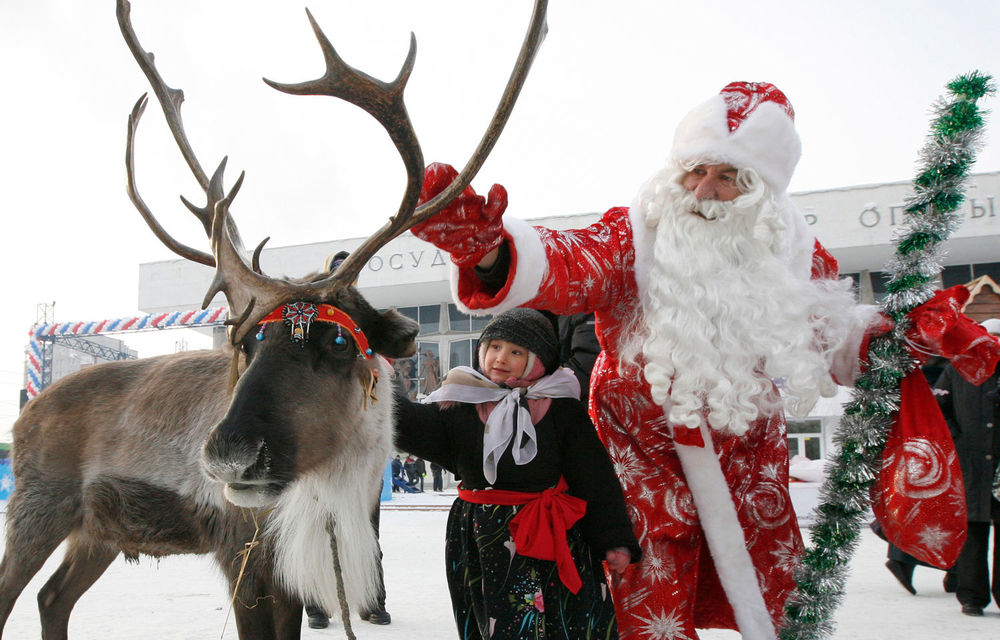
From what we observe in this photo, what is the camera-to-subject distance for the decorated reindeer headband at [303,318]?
2414 millimetres

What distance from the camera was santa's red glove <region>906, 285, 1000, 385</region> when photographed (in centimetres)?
196

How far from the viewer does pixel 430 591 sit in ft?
16.8

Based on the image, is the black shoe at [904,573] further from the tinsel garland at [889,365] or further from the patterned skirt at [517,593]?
the patterned skirt at [517,593]

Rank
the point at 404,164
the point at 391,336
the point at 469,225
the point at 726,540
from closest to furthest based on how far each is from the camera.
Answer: the point at 469,225 → the point at 726,540 → the point at 404,164 → the point at 391,336

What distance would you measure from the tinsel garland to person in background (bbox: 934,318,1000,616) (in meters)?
2.76

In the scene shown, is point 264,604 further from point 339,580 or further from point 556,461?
point 556,461

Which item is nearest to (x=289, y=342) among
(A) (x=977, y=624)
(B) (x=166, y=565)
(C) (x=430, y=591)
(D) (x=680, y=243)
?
(D) (x=680, y=243)

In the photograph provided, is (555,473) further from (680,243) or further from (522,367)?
(680,243)

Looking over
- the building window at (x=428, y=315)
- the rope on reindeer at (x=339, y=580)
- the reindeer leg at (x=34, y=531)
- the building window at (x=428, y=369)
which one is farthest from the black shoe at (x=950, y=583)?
the building window at (x=428, y=315)

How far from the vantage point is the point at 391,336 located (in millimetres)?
2730

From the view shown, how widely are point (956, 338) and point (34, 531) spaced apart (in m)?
3.68

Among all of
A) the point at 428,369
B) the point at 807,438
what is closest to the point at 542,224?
the point at 428,369

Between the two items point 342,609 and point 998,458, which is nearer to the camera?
point 342,609

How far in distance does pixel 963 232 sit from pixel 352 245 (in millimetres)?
14865
